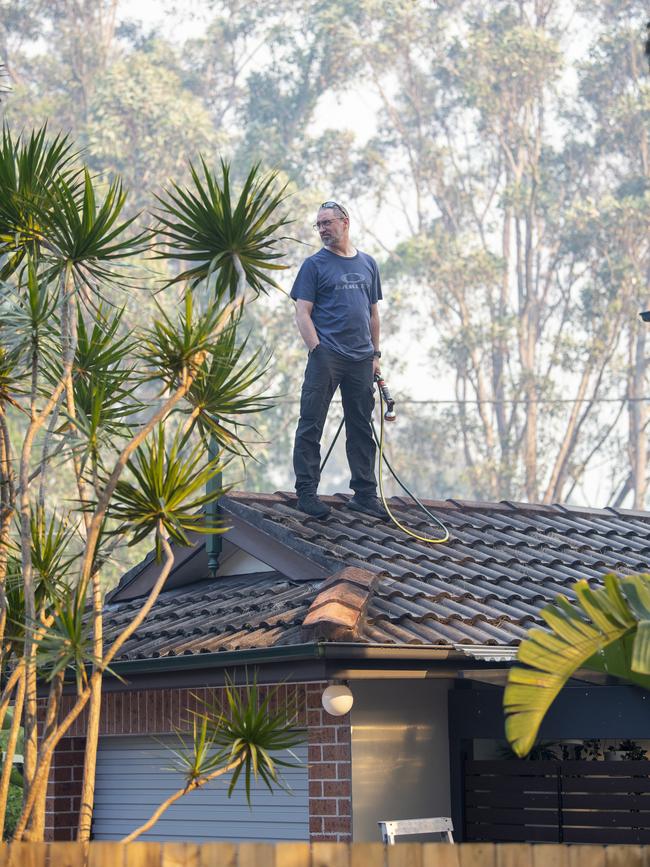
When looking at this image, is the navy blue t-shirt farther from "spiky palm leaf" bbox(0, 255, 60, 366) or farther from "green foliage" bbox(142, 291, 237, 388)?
"spiky palm leaf" bbox(0, 255, 60, 366)

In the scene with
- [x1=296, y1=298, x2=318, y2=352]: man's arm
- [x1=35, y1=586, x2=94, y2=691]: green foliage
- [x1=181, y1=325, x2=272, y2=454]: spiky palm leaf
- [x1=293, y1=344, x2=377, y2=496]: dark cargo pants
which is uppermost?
[x1=296, y1=298, x2=318, y2=352]: man's arm

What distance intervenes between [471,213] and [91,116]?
1029 centimetres

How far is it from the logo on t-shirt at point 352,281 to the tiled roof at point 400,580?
164 centimetres

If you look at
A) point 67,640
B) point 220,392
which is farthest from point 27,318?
point 67,640

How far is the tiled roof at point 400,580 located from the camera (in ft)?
26.8

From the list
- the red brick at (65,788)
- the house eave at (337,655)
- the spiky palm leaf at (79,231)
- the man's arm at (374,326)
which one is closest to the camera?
the spiky palm leaf at (79,231)

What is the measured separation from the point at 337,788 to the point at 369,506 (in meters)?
2.99

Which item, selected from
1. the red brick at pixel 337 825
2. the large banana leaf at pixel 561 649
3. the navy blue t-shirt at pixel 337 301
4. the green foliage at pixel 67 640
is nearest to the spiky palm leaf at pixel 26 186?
the green foliage at pixel 67 640

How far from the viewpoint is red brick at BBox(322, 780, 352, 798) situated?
8.05 metres

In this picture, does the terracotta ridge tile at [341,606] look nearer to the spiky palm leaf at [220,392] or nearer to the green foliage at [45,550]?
the spiky palm leaf at [220,392]

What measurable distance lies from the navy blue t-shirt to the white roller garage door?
9.85 ft

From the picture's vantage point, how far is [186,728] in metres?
9.16

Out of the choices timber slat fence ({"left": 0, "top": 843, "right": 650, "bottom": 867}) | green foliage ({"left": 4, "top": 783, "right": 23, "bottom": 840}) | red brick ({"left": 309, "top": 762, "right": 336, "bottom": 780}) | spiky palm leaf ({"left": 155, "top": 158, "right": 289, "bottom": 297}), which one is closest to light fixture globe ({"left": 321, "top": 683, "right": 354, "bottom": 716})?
red brick ({"left": 309, "top": 762, "right": 336, "bottom": 780})

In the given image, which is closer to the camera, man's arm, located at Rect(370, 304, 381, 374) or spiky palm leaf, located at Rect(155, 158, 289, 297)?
spiky palm leaf, located at Rect(155, 158, 289, 297)
